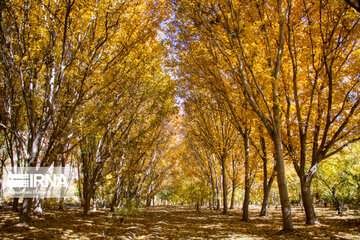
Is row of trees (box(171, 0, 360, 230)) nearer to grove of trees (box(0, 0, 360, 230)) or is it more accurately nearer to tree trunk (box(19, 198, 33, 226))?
grove of trees (box(0, 0, 360, 230))

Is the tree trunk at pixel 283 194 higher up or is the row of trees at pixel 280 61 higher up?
the row of trees at pixel 280 61

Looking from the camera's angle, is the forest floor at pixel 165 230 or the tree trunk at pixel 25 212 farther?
the tree trunk at pixel 25 212

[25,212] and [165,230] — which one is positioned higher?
[25,212]

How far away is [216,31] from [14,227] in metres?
Answer: 8.71

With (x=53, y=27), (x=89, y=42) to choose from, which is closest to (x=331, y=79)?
(x=89, y=42)

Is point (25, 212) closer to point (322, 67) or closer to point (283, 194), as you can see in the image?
point (283, 194)

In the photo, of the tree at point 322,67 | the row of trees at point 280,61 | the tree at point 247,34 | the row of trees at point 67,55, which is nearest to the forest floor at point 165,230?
the row of trees at point 280,61

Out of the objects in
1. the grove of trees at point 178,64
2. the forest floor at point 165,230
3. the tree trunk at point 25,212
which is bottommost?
the forest floor at point 165,230

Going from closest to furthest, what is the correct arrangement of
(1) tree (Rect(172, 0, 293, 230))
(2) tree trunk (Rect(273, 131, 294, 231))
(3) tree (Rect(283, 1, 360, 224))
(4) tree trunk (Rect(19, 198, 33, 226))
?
1. (1) tree (Rect(172, 0, 293, 230))
2. (2) tree trunk (Rect(273, 131, 294, 231))
3. (4) tree trunk (Rect(19, 198, 33, 226))
4. (3) tree (Rect(283, 1, 360, 224))

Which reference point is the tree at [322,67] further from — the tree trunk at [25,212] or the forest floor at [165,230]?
the tree trunk at [25,212]

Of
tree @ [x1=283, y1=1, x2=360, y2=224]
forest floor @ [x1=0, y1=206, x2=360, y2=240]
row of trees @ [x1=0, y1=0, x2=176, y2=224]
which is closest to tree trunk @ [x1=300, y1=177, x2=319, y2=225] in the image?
tree @ [x1=283, y1=1, x2=360, y2=224]

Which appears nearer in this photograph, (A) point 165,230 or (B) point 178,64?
(A) point 165,230

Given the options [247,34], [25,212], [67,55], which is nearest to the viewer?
[247,34]

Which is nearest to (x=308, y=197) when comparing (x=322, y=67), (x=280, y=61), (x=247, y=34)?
(x=322, y=67)
